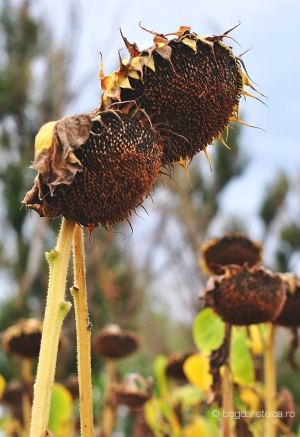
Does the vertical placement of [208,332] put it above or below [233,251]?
below

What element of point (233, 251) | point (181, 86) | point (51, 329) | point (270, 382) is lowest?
point (51, 329)

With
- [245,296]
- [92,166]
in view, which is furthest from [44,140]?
[245,296]

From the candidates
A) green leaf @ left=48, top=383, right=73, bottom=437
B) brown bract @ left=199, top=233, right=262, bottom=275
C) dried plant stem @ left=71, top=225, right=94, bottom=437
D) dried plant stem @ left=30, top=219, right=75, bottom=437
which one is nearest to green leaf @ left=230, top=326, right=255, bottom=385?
brown bract @ left=199, top=233, right=262, bottom=275

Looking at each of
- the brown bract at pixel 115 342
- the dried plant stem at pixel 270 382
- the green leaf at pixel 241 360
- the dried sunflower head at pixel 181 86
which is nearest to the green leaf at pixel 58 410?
the brown bract at pixel 115 342

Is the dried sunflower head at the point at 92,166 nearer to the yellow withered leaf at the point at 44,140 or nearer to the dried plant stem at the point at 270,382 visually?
the yellow withered leaf at the point at 44,140

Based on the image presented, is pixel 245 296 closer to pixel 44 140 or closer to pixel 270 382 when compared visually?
pixel 270 382

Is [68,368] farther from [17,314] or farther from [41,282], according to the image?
[41,282]

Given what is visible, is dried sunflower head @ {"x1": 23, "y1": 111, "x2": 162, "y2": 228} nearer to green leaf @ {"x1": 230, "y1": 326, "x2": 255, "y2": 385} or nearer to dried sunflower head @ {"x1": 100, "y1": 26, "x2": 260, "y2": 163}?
dried sunflower head @ {"x1": 100, "y1": 26, "x2": 260, "y2": 163}
